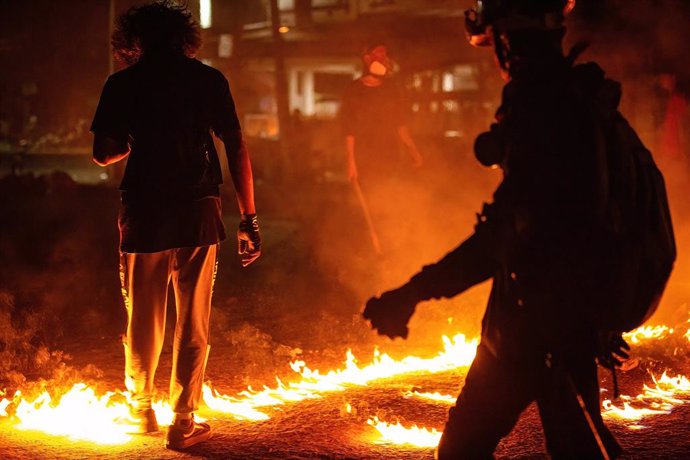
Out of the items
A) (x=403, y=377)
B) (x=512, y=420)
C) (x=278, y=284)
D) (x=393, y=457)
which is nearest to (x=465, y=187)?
(x=278, y=284)

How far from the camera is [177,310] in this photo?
396 centimetres

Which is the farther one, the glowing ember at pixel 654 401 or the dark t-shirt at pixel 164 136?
the glowing ember at pixel 654 401

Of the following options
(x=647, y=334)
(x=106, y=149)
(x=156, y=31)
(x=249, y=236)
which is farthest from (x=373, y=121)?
(x=106, y=149)

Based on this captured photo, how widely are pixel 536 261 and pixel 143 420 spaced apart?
8.17 ft

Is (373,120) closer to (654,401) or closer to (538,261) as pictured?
(654,401)

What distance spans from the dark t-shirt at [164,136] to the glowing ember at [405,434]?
1329 millimetres

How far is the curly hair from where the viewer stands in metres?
3.81

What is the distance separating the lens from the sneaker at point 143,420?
4.11 m

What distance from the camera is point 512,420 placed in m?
2.61

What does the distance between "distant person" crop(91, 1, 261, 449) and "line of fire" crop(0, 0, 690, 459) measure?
1 cm

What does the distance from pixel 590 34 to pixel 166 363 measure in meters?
6.01

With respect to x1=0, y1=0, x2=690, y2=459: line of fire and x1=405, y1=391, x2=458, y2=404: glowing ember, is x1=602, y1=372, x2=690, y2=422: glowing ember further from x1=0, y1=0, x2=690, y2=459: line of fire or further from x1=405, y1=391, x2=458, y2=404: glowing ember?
x1=405, y1=391, x2=458, y2=404: glowing ember

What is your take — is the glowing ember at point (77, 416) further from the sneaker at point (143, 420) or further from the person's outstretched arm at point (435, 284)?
the person's outstretched arm at point (435, 284)

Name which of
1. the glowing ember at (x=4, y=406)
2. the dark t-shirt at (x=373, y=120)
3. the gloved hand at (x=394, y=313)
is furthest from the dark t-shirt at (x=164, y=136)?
the dark t-shirt at (x=373, y=120)
